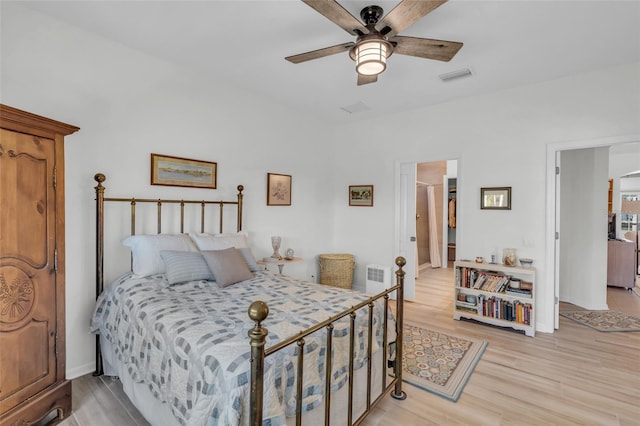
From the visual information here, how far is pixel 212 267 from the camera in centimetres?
256

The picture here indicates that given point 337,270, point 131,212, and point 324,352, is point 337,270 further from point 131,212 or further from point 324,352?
point 324,352

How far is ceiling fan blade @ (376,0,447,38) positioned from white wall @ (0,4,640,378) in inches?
88.4

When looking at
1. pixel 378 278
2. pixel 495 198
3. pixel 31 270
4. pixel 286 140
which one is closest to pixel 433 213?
pixel 378 278

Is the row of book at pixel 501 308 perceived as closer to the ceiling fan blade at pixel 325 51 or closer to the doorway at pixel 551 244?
the doorway at pixel 551 244

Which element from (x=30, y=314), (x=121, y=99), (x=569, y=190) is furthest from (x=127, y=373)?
(x=569, y=190)

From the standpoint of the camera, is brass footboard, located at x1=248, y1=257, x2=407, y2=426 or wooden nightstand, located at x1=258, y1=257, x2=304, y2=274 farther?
wooden nightstand, located at x1=258, y1=257, x2=304, y2=274

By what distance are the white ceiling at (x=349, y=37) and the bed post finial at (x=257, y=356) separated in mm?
2161

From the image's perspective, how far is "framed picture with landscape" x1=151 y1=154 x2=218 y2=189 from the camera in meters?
3.00

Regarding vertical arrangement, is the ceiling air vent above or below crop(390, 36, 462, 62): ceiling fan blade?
above

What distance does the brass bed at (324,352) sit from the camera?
1166 millimetres

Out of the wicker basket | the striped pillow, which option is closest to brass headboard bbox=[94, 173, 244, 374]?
the striped pillow

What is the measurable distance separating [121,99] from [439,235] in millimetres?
6802

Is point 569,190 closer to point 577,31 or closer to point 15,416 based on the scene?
point 577,31

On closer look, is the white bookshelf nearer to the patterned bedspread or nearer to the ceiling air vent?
the patterned bedspread
